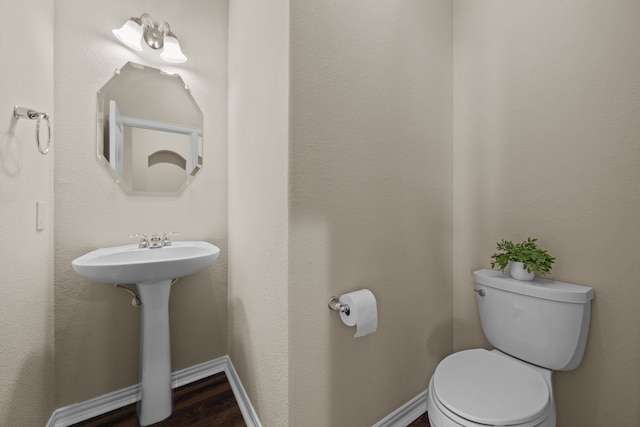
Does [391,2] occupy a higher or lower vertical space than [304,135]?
higher

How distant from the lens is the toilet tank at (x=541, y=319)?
94cm

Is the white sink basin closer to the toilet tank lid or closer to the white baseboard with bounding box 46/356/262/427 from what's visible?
the white baseboard with bounding box 46/356/262/427

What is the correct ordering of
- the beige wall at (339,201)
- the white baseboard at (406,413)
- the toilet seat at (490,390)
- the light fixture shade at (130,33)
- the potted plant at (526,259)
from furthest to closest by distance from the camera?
the light fixture shade at (130,33) → the white baseboard at (406,413) → the potted plant at (526,259) → the beige wall at (339,201) → the toilet seat at (490,390)

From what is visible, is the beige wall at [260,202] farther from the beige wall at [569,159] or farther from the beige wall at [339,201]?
the beige wall at [569,159]

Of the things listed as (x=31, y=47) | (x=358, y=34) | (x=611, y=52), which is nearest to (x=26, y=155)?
(x=31, y=47)

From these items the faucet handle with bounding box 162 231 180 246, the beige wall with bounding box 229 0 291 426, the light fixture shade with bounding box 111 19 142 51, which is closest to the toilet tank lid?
the beige wall with bounding box 229 0 291 426

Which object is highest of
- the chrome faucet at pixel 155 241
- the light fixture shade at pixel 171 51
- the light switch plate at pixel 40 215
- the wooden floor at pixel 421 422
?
the light fixture shade at pixel 171 51

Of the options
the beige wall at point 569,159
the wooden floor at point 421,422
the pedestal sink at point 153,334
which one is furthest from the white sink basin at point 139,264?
the beige wall at point 569,159

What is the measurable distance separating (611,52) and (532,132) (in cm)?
34

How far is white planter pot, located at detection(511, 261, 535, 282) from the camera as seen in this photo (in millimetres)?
1064

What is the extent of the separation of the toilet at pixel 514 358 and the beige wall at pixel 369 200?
0.87 ft

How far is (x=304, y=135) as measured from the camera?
893mm

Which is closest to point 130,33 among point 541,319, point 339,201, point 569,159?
point 339,201

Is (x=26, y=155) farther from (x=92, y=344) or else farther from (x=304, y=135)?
(x=304, y=135)
